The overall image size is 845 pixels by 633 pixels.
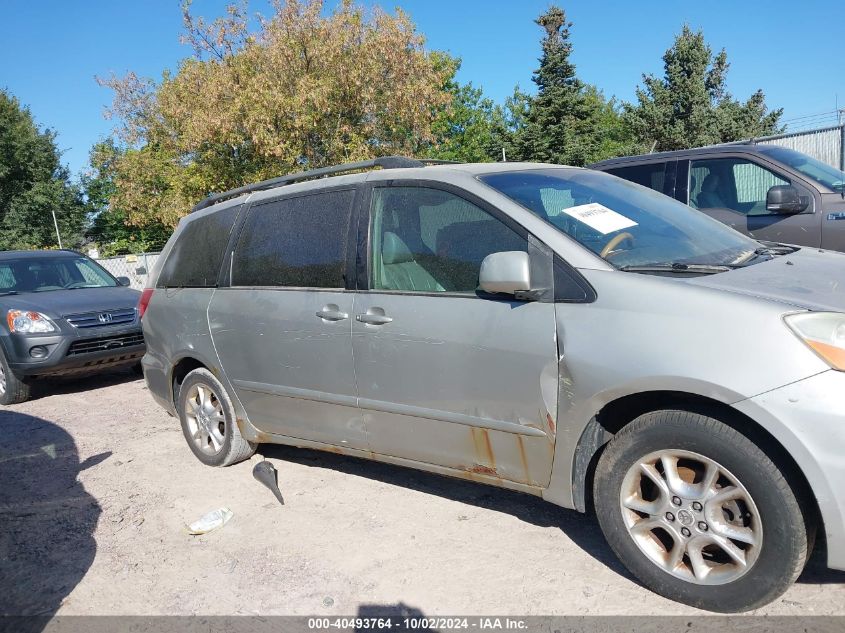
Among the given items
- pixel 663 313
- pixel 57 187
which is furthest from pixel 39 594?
pixel 57 187

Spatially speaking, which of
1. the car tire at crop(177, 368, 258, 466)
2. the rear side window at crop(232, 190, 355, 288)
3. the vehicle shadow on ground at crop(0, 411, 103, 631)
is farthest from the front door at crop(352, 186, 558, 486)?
the vehicle shadow on ground at crop(0, 411, 103, 631)

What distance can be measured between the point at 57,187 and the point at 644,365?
139 ft

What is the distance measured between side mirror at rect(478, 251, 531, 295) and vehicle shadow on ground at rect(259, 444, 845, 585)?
1.31m

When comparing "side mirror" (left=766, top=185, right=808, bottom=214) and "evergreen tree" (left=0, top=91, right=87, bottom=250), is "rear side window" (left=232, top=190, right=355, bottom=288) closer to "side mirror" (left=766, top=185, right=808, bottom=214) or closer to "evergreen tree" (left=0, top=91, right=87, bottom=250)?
"side mirror" (left=766, top=185, right=808, bottom=214)

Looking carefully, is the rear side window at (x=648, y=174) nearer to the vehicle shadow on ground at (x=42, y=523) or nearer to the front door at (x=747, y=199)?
the front door at (x=747, y=199)

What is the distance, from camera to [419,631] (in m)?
2.61

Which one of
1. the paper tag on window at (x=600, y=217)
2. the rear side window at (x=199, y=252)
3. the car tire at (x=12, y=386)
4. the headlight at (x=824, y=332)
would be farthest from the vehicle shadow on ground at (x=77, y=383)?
the headlight at (x=824, y=332)

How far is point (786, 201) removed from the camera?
5.75 m

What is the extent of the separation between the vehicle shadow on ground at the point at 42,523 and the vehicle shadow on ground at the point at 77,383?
191 centimetres

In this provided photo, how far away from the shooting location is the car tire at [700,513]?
2.27 m

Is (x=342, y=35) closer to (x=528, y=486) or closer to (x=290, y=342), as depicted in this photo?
(x=290, y=342)

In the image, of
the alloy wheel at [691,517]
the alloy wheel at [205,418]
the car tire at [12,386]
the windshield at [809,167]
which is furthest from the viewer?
the car tire at [12,386]

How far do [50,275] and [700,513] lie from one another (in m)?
8.23

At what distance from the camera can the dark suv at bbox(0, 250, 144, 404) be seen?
7.04 metres
